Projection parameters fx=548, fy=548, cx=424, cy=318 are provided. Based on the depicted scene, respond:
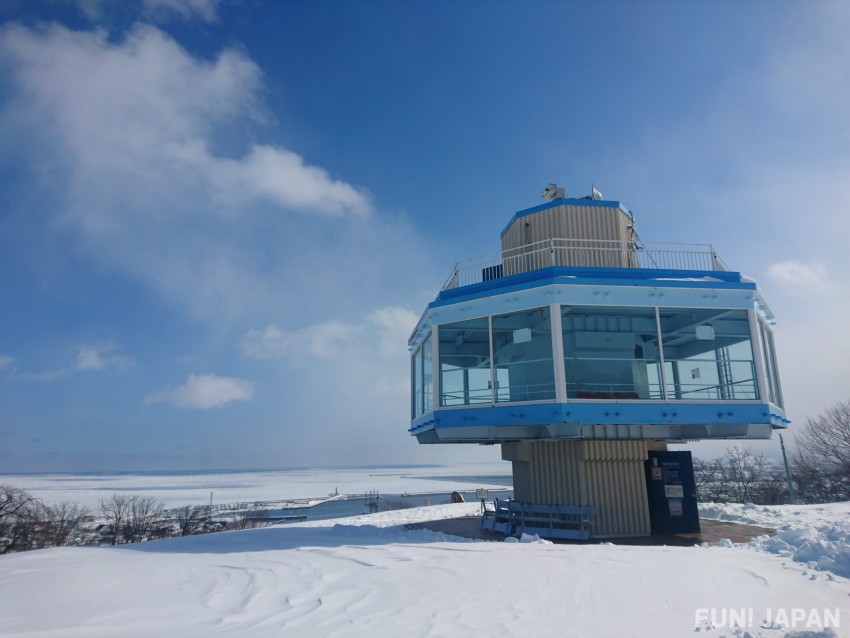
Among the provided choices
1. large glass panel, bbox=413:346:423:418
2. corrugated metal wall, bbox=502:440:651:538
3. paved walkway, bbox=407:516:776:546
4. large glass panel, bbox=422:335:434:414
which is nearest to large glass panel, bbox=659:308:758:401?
corrugated metal wall, bbox=502:440:651:538

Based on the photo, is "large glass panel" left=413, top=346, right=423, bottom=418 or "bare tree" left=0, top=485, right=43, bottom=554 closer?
"large glass panel" left=413, top=346, right=423, bottom=418

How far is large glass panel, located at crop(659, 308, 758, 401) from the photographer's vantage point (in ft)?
46.0

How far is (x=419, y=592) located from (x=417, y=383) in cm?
1175

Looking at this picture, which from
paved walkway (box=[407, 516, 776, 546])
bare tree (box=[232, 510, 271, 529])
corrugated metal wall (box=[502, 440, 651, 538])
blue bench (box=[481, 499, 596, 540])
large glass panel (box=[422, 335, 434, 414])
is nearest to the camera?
paved walkway (box=[407, 516, 776, 546])

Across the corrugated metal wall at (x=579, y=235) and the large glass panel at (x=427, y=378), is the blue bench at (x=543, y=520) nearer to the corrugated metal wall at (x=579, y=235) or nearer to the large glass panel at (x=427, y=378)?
the large glass panel at (x=427, y=378)

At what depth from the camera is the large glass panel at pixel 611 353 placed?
13.7 meters

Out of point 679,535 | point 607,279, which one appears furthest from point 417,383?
point 679,535

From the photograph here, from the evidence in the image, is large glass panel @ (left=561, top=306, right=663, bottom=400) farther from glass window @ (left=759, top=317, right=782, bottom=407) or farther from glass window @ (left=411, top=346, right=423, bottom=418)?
glass window @ (left=411, top=346, right=423, bottom=418)

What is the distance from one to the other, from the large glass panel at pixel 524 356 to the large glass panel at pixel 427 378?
6.73 ft

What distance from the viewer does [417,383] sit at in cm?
1831

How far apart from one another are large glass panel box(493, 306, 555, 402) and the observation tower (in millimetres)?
32

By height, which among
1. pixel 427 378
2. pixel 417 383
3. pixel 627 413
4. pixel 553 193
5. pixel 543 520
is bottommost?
pixel 543 520

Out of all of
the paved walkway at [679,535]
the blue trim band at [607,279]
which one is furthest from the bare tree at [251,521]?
the blue trim band at [607,279]

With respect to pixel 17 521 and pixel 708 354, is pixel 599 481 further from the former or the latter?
pixel 17 521
